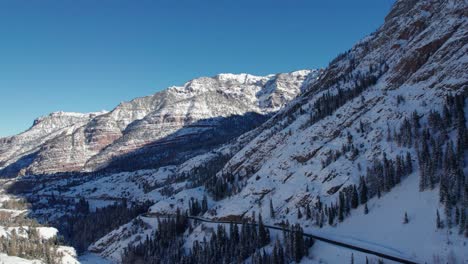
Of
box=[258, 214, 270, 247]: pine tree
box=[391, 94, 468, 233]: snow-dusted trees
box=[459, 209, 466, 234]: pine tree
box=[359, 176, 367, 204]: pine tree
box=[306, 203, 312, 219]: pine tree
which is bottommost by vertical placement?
box=[258, 214, 270, 247]: pine tree

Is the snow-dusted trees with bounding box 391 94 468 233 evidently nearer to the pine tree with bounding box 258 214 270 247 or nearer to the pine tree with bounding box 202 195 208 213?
the pine tree with bounding box 258 214 270 247

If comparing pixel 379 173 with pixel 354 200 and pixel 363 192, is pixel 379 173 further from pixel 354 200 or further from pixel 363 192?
pixel 354 200

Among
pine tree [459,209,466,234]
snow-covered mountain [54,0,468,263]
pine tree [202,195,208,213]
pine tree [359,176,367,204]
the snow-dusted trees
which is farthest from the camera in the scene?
pine tree [202,195,208,213]

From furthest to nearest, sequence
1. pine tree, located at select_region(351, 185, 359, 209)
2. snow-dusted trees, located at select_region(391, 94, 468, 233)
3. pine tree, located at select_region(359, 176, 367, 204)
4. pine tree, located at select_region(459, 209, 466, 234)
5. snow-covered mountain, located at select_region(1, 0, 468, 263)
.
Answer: pine tree, located at select_region(351, 185, 359, 209), pine tree, located at select_region(359, 176, 367, 204), snow-covered mountain, located at select_region(1, 0, 468, 263), snow-dusted trees, located at select_region(391, 94, 468, 233), pine tree, located at select_region(459, 209, 466, 234)

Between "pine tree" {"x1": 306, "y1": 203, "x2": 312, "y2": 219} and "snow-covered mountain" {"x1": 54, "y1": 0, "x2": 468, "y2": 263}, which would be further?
"pine tree" {"x1": 306, "y1": 203, "x2": 312, "y2": 219}

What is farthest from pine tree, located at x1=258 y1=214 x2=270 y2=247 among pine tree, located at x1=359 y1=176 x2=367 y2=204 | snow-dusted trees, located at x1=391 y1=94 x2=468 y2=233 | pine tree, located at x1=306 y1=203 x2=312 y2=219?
snow-dusted trees, located at x1=391 y1=94 x2=468 y2=233

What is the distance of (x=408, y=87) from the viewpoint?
147000mm

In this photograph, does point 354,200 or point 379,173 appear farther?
point 379,173

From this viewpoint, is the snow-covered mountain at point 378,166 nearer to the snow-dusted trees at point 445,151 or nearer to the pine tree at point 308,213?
the snow-dusted trees at point 445,151

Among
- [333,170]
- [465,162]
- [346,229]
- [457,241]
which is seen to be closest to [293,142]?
[333,170]

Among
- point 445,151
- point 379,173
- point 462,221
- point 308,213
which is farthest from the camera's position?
point 308,213

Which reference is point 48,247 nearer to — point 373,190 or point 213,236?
point 213,236

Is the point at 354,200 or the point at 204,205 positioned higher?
the point at 354,200

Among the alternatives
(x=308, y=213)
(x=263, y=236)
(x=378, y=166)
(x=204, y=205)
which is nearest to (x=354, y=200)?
(x=378, y=166)
